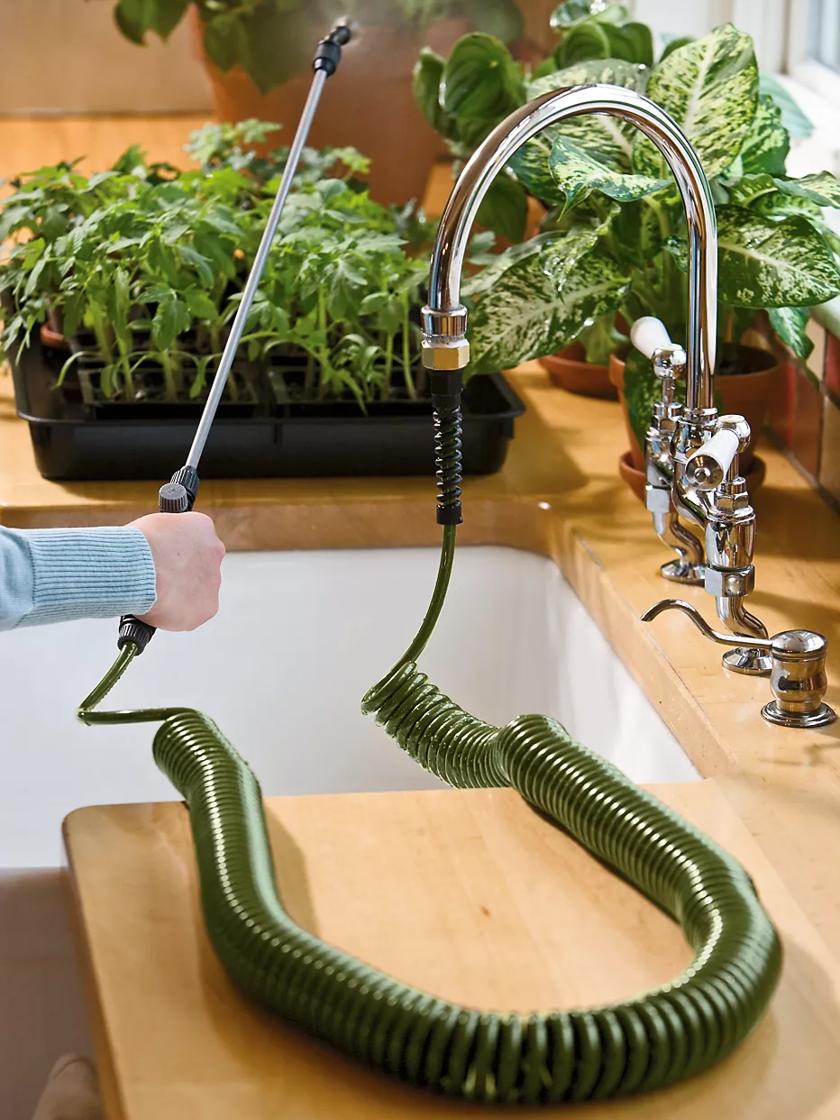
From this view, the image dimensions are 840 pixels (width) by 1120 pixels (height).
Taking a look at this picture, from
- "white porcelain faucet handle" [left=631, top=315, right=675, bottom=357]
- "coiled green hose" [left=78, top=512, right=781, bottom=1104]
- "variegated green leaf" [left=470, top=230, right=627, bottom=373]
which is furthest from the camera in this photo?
"variegated green leaf" [left=470, top=230, right=627, bottom=373]

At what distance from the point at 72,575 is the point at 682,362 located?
46cm

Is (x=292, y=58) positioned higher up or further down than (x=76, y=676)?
higher up

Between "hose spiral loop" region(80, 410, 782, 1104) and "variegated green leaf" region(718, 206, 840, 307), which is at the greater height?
"variegated green leaf" region(718, 206, 840, 307)

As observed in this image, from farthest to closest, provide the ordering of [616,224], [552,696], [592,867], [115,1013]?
[552,696] < [616,224] < [592,867] < [115,1013]

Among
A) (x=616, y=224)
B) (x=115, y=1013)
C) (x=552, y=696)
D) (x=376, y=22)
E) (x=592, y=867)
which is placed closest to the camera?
(x=115, y=1013)

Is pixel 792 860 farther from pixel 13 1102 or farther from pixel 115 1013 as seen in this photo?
pixel 13 1102

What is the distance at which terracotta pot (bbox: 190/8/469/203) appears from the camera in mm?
2043

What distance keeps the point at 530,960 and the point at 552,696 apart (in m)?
0.62

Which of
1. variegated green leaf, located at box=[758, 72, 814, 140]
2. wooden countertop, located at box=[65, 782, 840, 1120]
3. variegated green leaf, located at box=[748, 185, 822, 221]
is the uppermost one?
variegated green leaf, located at box=[758, 72, 814, 140]

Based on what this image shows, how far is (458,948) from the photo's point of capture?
808 mm

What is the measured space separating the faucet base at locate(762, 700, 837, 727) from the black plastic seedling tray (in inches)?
17.8

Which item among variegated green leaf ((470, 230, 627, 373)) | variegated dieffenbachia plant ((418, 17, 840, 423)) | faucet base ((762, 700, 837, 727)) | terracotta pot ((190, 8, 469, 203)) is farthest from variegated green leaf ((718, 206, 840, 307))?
terracotta pot ((190, 8, 469, 203))

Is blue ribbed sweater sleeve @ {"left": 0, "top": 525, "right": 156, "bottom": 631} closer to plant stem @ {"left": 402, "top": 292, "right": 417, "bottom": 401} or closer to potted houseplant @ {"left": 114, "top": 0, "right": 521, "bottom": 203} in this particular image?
plant stem @ {"left": 402, "top": 292, "right": 417, "bottom": 401}

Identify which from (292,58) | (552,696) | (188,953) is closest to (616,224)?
(552,696)
